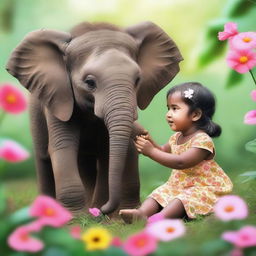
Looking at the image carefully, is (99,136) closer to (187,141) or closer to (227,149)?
(187,141)

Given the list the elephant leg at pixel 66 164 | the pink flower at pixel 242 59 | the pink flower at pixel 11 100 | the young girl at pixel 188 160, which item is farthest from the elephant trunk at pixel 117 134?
the pink flower at pixel 11 100

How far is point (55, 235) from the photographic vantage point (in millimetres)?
1670

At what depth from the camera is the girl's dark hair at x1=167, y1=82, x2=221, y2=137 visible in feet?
11.5

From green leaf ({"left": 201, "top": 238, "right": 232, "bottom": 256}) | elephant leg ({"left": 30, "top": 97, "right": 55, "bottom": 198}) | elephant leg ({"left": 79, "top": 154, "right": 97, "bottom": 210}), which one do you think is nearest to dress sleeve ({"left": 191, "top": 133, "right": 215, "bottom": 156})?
elephant leg ({"left": 79, "top": 154, "right": 97, "bottom": 210})

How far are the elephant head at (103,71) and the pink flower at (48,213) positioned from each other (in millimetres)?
1491

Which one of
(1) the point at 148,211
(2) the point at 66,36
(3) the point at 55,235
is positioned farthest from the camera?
(2) the point at 66,36

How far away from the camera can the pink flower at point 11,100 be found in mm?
1838

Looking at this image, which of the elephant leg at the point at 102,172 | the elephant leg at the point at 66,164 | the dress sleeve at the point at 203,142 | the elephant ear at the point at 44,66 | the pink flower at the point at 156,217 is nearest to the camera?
the pink flower at the point at 156,217

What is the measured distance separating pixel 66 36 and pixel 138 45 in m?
0.39

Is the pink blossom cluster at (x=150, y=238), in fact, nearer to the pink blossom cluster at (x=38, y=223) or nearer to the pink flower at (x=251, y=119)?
the pink blossom cluster at (x=38, y=223)

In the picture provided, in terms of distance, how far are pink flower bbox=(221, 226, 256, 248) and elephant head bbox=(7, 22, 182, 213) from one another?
1482 millimetres

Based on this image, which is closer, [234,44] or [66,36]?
[234,44]

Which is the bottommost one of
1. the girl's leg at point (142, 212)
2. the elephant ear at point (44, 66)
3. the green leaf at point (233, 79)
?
the green leaf at point (233, 79)

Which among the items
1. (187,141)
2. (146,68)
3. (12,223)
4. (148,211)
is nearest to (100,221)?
(148,211)
